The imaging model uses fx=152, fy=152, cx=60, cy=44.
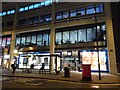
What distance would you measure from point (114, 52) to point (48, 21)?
1484cm

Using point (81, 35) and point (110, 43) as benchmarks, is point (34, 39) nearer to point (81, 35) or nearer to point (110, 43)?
point (81, 35)

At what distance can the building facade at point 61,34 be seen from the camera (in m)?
26.2

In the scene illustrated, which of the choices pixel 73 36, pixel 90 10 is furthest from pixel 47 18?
pixel 90 10

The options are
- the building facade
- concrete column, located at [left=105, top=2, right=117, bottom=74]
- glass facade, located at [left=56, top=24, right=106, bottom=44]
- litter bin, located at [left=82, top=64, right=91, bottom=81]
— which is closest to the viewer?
litter bin, located at [left=82, top=64, right=91, bottom=81]

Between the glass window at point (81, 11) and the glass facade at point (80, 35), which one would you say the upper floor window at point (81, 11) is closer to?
the glass window at point (81, 11)

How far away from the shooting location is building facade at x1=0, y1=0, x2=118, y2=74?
26.2 meters

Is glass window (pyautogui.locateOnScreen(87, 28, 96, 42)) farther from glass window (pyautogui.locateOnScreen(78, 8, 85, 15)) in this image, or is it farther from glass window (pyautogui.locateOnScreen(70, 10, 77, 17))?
glass window (pyautogui.locateOnScreen(70, 10, 77, 17))

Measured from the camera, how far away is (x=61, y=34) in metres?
32.2

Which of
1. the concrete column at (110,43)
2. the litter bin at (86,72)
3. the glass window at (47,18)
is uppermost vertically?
the glass window at (47,18)

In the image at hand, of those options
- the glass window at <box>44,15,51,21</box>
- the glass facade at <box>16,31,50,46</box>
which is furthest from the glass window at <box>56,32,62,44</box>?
the glass window at <box>44,15,51,21</box>

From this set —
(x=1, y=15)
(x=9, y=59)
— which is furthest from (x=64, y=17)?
(x=1, y=15)

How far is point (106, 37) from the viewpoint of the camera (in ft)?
83.1

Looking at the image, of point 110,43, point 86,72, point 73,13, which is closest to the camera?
point 86,72

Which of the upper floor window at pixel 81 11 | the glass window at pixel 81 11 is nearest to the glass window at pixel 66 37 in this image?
the upper floor window at pixel 81 11
